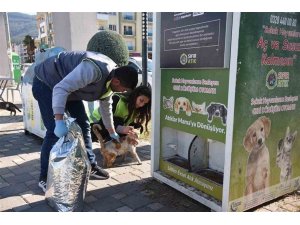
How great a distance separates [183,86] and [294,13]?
104 centimetres

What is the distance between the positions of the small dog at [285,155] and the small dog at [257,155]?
17cm

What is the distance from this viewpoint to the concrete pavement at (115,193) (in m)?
2.52

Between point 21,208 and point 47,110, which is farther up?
point 47,110

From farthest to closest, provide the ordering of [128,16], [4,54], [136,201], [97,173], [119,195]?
A: [128,16] < [4,54] < [97,173] < [119,195] < [136,201]

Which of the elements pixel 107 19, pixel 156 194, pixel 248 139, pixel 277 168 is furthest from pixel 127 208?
pixel 107 19

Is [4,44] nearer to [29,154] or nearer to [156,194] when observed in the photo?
[29,154]

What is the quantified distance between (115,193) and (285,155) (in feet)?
5.19

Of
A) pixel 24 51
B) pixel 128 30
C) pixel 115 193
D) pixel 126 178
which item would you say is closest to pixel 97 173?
pixel 126 178

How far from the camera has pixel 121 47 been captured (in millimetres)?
5277

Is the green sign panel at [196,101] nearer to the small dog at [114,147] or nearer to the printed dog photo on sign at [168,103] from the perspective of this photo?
the printed dog photo on sign at [168,103]

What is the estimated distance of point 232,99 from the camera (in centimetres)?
207

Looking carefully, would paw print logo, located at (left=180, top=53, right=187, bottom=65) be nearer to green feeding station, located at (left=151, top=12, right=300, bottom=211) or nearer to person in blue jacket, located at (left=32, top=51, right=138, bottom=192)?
green feeding station, located at (left=151, top=12, right=300, bottom=211)

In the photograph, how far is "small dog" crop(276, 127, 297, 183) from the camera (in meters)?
2.53

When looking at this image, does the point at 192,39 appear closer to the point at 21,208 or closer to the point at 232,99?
the point at 232,99
